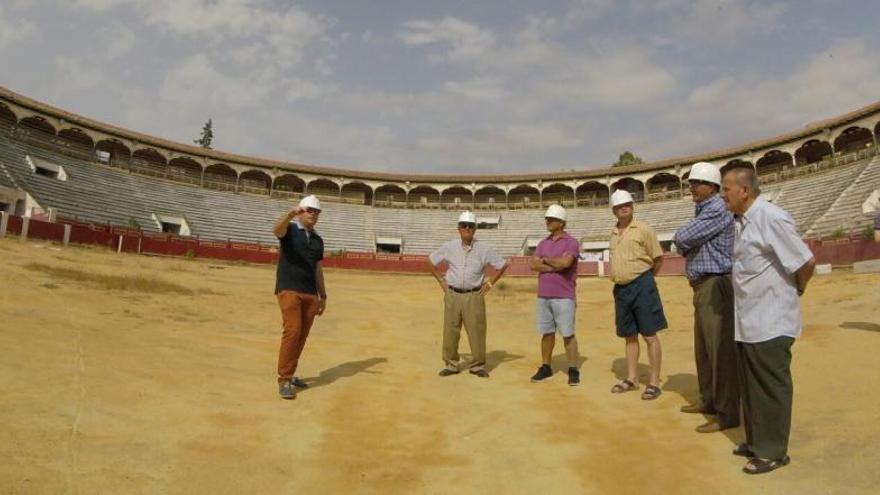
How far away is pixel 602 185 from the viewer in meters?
40.2

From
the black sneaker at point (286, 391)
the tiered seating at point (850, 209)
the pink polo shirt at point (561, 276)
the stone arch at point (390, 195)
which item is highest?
the stone arch at point (390, 195)

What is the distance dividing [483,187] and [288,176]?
15.5 metres

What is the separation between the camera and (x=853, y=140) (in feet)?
102

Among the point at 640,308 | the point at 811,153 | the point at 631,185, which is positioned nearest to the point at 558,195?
the point at 631,185

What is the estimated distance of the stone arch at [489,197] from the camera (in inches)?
1629

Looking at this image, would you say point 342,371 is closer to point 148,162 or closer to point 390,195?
point 148,162

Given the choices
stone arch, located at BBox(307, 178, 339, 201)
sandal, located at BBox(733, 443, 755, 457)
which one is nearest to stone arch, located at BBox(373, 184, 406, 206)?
stone arch, located at BBox(307, 178, 339, 201)

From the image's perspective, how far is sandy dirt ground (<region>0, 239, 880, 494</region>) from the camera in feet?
8.64

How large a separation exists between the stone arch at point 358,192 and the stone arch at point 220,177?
27.5ft

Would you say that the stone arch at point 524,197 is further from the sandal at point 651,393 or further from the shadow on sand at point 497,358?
the sandal at point 651,393

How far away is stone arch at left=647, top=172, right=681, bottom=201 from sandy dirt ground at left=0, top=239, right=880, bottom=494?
1219 inches

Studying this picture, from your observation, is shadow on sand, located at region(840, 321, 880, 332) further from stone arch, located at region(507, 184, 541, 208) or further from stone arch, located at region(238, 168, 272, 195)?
stone arch, located at region(238, 168, 272, 195)

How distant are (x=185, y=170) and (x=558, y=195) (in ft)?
92.8

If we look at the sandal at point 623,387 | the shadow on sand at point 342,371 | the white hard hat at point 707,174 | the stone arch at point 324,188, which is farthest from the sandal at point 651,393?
the stone arch at point 324,188
